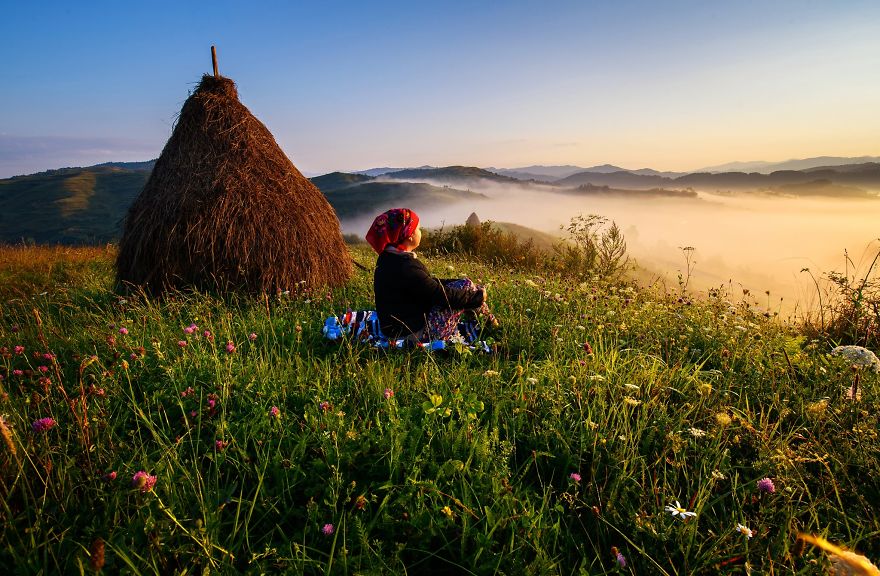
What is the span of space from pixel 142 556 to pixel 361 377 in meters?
1.61

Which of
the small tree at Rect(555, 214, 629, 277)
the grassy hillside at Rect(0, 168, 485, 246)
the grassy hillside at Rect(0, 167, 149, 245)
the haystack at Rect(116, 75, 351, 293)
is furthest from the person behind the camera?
the grassy hillside at Rect(0, 168, 485, 246)

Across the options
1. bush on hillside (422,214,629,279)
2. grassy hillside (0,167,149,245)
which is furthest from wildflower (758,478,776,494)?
grassy hillside (0,167,149,245)

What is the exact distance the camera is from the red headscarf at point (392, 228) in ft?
13.4

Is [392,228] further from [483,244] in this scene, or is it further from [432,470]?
[483,244]

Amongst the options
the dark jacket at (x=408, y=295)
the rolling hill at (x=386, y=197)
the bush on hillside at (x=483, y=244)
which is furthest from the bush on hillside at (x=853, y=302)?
the rolling hill at (x=386, y=197)

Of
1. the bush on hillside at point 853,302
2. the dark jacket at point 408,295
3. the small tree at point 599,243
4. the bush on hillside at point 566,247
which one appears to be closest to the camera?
the dark jacket at point 408,295

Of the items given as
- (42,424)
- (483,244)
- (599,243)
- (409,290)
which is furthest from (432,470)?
(483,244)

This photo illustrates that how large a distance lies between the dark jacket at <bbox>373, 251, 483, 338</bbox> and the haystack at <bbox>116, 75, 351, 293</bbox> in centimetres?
205

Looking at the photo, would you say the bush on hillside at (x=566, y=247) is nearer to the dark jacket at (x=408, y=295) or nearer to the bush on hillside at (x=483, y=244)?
the bush on hillside at (x=483, y=244)

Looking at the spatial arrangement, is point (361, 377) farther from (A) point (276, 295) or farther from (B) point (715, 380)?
(A) point (276, 295)

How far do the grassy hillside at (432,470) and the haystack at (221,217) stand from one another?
2.25 metres

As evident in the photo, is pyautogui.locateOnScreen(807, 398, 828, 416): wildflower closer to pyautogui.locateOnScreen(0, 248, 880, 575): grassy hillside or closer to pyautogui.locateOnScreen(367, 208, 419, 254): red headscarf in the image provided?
pyautogui.locateOnScreen(0, 248, 880, 575): grassy hillside

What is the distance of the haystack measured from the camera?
570 centimetres

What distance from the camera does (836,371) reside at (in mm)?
3342
